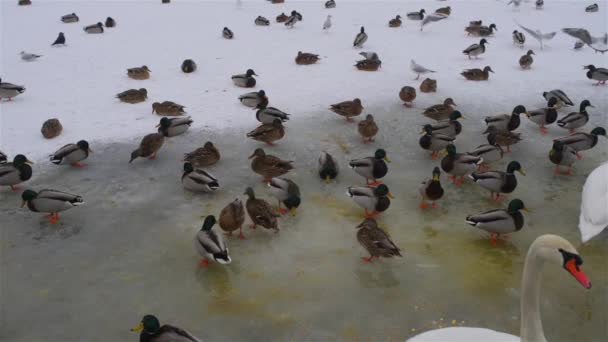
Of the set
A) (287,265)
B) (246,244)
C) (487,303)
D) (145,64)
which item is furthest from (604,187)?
(145,64)

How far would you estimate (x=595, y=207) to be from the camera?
5.29 meters

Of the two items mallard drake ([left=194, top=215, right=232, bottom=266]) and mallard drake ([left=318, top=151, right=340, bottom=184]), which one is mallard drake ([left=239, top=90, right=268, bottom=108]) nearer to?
mallard drake ([left=318, top=151, right=340, bottom=184])

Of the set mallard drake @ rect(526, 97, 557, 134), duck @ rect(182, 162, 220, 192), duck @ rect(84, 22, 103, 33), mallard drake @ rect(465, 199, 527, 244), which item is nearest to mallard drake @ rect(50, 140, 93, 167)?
duck @ rect(182, 162, 220, 192)

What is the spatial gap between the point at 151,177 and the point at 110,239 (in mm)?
1595

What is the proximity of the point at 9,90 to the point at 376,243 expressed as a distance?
818 cm

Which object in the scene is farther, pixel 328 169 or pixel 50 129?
pixel 50 129

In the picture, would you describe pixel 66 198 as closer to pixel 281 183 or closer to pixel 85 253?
pixel 85 253

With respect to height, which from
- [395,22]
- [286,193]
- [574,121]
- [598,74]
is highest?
[286,193]

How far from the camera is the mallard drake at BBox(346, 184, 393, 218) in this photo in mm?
6047

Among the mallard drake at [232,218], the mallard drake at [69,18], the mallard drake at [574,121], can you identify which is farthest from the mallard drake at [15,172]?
the mallard drake at [69,18]

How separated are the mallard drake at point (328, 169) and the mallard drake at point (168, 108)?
330 centimetres

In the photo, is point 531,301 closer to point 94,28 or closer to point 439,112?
point 439,112

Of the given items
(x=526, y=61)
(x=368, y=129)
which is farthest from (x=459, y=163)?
(x=526, y=61)

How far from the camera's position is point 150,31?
15.4 meters
